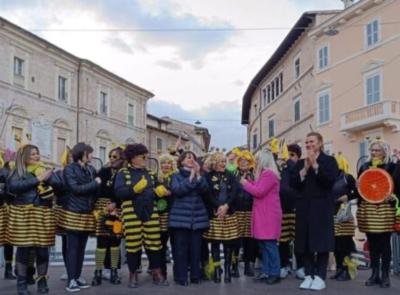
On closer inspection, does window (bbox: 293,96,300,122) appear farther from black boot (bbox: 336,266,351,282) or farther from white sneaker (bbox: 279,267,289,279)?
black boot (bbox: 336,266,351,282)

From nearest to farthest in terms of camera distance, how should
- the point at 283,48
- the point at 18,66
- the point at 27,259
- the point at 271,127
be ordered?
the point at 27,259, the point at 18,66, the point at 283,48, the point at 271,127

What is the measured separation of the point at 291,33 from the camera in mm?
36781

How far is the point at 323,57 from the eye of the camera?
110 ft

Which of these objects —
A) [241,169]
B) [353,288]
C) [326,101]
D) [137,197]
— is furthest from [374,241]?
[326,101]

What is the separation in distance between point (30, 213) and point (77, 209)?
2.08 ft

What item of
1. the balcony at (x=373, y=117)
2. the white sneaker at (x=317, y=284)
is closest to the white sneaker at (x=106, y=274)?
the white sneaker at (x=317, y=284)

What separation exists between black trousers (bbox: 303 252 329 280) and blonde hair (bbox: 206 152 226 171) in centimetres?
174

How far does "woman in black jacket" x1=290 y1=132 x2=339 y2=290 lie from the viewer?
7.49 m

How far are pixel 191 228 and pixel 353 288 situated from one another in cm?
224

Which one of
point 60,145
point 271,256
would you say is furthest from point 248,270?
point 60,145

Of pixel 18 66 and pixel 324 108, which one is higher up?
pixel 18 66

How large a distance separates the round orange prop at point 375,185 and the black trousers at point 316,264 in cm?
98

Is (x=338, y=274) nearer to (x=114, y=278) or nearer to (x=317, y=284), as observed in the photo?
(x=317, y=284)

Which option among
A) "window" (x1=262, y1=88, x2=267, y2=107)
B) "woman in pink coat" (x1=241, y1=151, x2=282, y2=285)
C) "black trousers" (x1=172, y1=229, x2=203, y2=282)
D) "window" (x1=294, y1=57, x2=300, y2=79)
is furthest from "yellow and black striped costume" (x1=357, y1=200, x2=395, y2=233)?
"window" (x1=262, y1=88, x2=267, y2=107)
